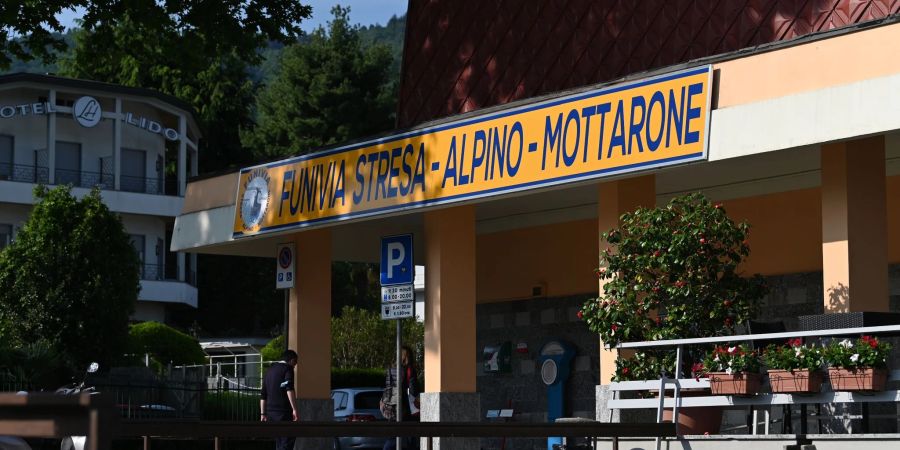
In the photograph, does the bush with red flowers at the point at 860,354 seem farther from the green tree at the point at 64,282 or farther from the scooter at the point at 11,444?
the green tree at the point at 64,282

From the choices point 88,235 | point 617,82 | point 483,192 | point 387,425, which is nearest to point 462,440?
point 483,192

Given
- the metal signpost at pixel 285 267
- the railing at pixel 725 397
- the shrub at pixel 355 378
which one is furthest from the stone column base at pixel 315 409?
the shrub at pixel 355 378

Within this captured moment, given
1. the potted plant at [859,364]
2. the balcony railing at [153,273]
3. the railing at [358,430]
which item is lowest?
the railing at [358,430]

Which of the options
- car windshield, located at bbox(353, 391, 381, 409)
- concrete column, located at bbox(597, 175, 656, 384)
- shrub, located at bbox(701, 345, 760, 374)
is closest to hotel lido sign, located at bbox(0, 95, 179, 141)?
car windshield, located at bbox(353, 391, 381, 409)

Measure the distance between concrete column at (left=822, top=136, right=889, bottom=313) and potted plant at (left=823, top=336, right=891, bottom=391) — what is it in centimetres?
224

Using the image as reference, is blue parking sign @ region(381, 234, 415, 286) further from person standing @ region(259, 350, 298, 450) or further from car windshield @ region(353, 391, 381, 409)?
car windshield @ region(353, 391, 381, 409)

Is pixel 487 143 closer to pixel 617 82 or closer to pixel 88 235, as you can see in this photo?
pixel 617 82

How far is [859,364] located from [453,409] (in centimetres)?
710

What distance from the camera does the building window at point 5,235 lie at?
187ft

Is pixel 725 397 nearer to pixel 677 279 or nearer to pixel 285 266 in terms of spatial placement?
pixel 677 279

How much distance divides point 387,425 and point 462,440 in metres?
8.50

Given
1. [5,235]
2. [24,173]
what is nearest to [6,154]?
[24,173]

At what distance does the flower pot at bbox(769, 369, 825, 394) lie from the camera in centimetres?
1097

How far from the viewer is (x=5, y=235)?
57438mm
